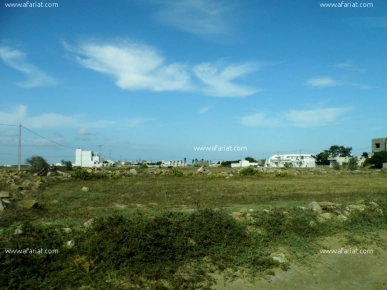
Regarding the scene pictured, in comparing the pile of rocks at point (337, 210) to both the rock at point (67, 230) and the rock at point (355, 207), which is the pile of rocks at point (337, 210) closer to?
the rock at point (355, 207)

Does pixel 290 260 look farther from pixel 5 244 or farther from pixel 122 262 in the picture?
pixel 5 244

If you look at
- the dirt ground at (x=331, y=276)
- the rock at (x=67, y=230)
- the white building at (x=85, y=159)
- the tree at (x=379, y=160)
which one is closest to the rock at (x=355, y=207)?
the dirt ground at (x=331, y=276)

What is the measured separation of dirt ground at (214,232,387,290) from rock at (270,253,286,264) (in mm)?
185

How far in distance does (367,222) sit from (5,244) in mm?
8108

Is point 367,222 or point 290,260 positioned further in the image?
point 367,222

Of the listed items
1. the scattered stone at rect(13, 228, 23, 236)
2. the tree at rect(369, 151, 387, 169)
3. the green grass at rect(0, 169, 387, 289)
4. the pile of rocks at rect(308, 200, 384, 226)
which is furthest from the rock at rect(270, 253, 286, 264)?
the tree at rect(369, 151, 387, 169)

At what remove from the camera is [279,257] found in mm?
6262

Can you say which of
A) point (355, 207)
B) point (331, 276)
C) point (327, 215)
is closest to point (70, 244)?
point (331, 276)

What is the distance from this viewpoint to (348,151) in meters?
89.2

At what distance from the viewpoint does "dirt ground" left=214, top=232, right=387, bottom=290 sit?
538cm

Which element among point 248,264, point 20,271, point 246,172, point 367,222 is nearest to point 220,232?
point 248,264

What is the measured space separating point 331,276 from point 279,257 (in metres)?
0.90

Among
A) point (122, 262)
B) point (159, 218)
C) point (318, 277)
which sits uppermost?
point (159, 218)

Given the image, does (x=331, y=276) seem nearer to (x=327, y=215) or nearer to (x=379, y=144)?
(x=327, y=215)
